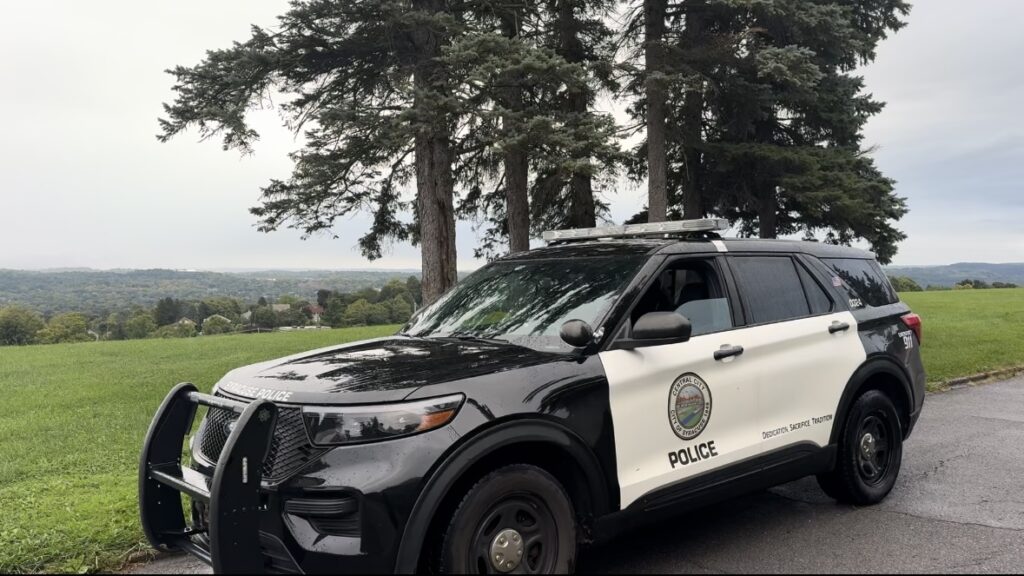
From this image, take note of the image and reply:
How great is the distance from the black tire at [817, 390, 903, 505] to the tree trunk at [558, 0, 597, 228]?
18.4ft

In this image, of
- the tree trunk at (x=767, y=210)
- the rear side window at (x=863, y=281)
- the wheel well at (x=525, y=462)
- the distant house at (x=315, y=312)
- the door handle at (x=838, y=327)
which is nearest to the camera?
the wheel well at (x=525, y=462)

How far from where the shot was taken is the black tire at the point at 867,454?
16.2 ft

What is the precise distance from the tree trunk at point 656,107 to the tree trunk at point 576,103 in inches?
49.5

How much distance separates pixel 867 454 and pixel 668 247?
2.30 m

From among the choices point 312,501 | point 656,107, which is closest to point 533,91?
point 656,107

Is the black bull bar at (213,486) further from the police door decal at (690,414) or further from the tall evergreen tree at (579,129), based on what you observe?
the tall evergreen tree at (579,129)

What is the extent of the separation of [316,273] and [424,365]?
83.5 ft

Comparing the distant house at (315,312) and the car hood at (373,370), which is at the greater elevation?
the car hood at (373,370)

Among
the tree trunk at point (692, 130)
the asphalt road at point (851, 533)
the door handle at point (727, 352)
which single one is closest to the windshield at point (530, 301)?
the door handle at point (727, 352)

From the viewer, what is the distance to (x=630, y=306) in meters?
3.91

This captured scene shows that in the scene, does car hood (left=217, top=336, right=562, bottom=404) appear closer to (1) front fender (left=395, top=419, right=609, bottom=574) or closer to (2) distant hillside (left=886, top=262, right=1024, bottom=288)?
(1) front fender (left=395, top=419, right=609, bottom=574)

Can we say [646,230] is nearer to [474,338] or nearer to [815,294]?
[815,294]

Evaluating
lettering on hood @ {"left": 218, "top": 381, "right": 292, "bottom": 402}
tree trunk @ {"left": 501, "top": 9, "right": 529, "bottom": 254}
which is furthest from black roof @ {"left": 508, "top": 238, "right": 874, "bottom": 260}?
tree trunk @ {"left": 501, "top": 9, "right": 529, "bottom": 254}

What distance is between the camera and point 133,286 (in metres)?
34.2
